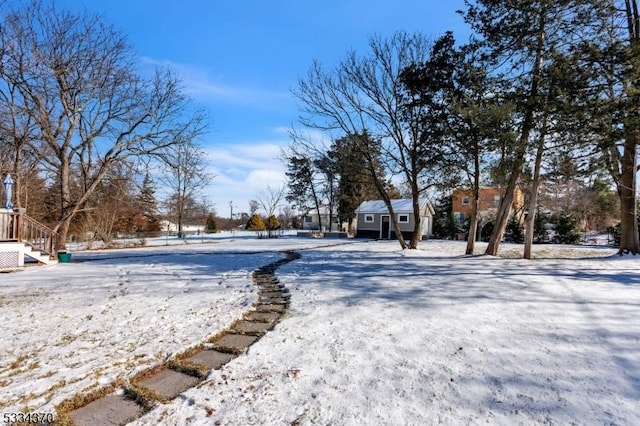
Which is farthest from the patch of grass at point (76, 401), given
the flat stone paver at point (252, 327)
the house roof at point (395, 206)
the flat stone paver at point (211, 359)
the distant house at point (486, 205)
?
the house roof at point (395, 206)

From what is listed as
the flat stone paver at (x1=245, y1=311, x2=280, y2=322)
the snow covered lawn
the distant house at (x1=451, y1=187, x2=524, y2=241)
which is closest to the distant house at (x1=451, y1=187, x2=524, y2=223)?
the distant house at (x1=451, y1=187, x2=524, y2=241)

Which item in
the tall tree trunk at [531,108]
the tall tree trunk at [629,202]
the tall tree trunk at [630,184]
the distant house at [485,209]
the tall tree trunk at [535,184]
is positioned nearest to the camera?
the tall tree trunk at [531,108]

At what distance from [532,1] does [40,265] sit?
1713 cm

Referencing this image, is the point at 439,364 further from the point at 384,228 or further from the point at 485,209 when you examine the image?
the point at 485,209

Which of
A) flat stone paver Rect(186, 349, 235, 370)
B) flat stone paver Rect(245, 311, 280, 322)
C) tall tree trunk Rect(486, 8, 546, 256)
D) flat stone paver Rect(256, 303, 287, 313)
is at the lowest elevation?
flat stone paver Rect(186, 349, 235, 370)

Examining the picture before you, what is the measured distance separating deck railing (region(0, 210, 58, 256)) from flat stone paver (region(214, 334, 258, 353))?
10383 mm

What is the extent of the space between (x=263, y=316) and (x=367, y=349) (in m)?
2.01

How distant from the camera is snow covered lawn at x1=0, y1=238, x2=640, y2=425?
113 inches

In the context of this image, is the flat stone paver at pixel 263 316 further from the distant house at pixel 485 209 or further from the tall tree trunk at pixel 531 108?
the distant house at pixel 485 209

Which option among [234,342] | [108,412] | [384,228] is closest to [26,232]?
[234,342]

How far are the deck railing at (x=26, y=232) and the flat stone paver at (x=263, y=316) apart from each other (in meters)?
9.90

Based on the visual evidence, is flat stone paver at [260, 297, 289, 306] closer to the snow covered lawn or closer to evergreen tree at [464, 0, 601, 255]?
the snow covered lawn

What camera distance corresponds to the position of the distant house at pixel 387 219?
31703mm

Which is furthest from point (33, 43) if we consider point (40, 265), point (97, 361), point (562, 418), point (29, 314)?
point (562, 418)
